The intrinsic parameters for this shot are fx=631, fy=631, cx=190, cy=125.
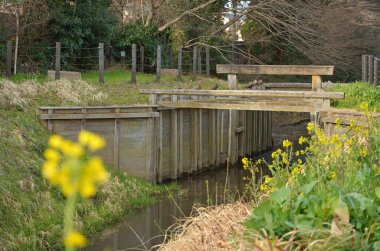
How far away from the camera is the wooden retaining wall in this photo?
17656mm

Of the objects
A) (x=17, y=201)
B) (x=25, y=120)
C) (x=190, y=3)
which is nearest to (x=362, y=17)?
(x=190, y=3)

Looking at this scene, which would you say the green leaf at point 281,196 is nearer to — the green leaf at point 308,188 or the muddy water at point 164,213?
the green leaf at point 308,188

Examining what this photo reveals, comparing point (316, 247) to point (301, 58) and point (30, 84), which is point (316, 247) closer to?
point (30, 84)

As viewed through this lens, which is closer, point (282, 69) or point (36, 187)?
point (36, 187)

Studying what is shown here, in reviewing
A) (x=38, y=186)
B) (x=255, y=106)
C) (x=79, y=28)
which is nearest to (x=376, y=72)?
(x=255, y=106)

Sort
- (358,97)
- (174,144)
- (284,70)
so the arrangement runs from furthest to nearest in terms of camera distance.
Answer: (174,144) < (284,70) < (358,97)

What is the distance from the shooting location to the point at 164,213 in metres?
15.3

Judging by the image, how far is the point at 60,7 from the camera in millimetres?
25953

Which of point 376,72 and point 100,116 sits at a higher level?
point 376,72

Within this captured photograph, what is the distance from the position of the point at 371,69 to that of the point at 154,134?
8.34 metres

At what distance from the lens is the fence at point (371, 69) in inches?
819

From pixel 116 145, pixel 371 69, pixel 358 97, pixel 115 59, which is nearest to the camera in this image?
pixel 358 97

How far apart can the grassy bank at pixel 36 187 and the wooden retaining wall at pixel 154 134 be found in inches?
29.0

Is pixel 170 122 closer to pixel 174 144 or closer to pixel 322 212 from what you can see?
pixel 174 144
